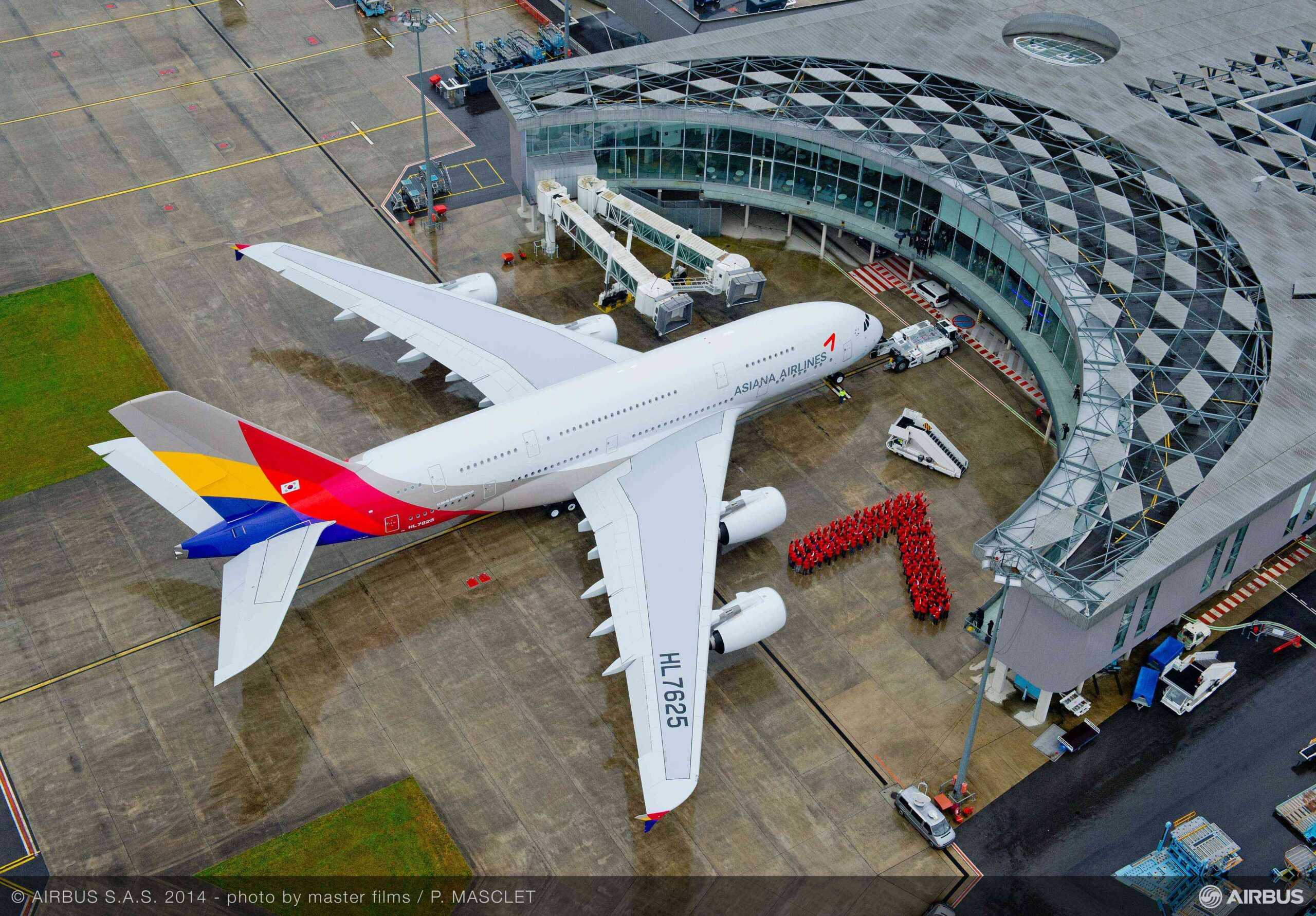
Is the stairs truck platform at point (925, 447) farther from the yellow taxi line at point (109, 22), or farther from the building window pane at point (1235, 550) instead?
the yellow taxi line at point (109, 22)

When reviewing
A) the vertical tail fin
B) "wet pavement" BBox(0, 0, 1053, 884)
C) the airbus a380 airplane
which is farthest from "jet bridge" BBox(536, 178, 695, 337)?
the vertical tail fin

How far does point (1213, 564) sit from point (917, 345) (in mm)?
22713

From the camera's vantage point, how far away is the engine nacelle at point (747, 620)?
187 feet

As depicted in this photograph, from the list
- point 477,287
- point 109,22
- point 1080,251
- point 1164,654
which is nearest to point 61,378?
point 477,287

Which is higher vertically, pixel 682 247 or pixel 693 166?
pixel 693 166

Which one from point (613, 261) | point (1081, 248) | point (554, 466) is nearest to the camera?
point (554, 466)

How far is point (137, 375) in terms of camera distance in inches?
2852

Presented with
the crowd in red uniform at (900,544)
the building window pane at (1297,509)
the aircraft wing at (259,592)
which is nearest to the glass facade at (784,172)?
the crowd in red uniform at (900,544)

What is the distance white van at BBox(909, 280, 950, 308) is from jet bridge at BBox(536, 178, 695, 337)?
14.6 metres

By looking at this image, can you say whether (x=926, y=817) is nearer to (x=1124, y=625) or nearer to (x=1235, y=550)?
(x=1124, y=625)

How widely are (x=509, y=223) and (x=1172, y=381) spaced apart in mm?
43505

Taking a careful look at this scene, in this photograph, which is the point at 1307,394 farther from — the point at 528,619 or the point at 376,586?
the point at 376,586

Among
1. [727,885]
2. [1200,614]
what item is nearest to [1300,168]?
[1200,614]

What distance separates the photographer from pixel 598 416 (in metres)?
62.6
